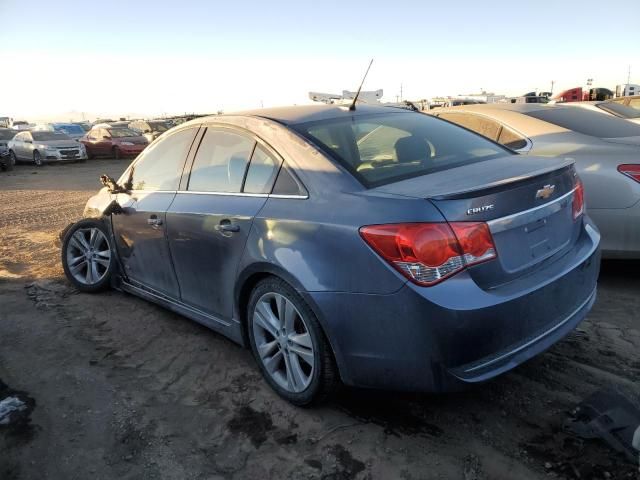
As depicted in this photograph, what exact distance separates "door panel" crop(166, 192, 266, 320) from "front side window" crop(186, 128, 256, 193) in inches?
3.0

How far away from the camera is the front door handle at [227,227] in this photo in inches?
116

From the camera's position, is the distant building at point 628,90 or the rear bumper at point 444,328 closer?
the rear bumper at point 444,328

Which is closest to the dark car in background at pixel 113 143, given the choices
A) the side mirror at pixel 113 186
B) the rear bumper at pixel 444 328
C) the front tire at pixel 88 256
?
the front tire at pixel 88 256

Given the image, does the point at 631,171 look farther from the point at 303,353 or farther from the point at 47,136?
the point at 47,136

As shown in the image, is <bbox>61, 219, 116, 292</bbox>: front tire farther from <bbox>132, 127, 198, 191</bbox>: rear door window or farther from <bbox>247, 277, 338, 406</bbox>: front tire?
<bbox>247, 277, 338, 406</bbox>: front tire

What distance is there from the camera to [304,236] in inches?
99.7

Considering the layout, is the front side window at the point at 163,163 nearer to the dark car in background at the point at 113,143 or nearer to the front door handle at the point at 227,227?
the front door handle at the point at 227,227

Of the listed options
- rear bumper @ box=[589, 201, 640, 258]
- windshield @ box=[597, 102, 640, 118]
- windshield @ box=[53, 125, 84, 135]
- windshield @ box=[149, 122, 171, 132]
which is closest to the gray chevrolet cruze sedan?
rear bumper @ box=[589, 201, 640, 258]

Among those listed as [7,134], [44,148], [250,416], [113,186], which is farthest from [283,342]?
[7,134]

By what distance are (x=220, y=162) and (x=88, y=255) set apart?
6.85 feet

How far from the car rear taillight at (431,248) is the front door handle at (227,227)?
3.32ft

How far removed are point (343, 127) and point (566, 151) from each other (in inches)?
90.8

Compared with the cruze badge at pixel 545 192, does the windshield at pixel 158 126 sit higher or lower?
lower

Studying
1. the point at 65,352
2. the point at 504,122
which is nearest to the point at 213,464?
the point at 65,352
